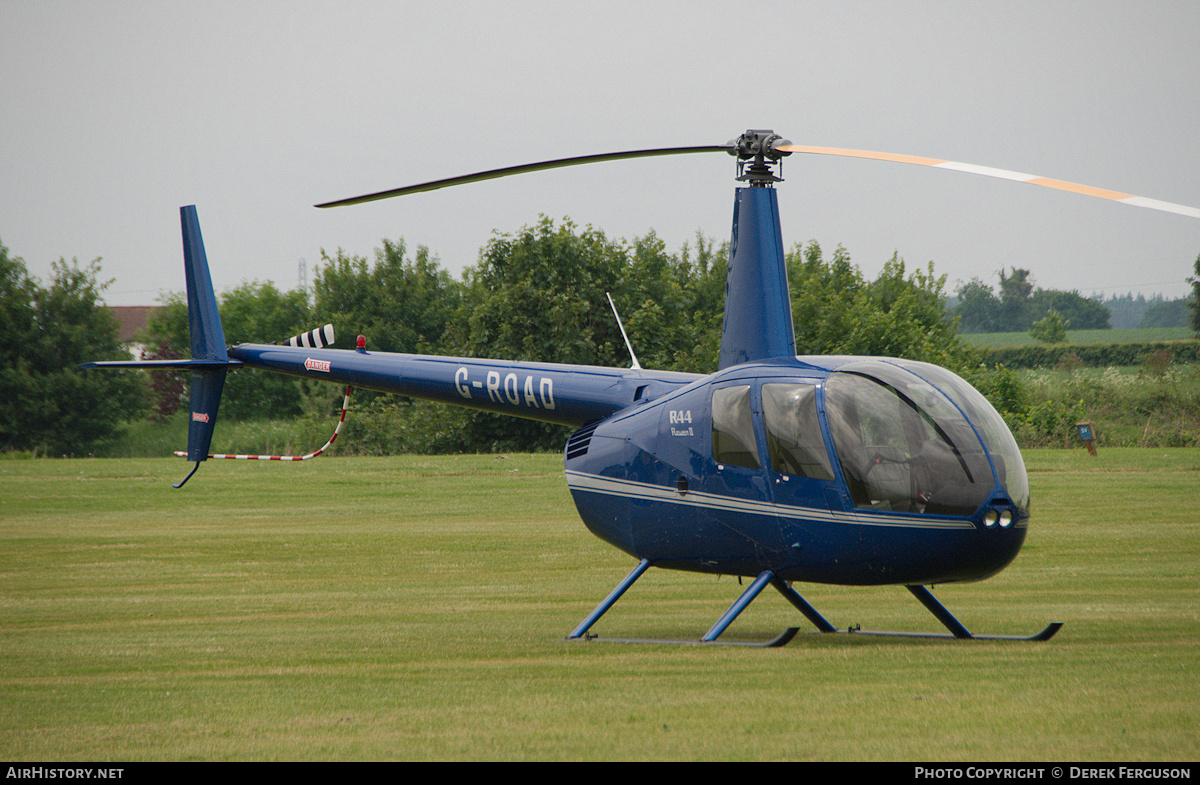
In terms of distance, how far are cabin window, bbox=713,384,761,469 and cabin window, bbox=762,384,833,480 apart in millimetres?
165

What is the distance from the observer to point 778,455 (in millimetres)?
8133

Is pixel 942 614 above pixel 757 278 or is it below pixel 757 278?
below

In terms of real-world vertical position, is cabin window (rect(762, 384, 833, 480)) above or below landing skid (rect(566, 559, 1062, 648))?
above

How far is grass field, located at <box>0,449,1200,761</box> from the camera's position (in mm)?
5699

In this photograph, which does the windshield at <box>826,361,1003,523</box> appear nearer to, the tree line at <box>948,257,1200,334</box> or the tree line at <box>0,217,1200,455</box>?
the tree line at <box>0,217,1200,455</box>

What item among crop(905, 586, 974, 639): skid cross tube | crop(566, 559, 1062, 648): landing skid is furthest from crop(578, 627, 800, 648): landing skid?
crop(905, 586, 974, 639): skid cross tube

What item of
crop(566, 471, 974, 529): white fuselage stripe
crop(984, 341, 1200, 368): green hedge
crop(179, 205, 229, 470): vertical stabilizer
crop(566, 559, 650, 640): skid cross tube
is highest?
crop(179, 205, 229, 470): vertical stabilizer

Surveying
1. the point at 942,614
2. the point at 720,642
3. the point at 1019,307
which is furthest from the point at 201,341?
the point at 1019,307

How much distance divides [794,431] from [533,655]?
2576mm

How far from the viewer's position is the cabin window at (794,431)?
7.91m

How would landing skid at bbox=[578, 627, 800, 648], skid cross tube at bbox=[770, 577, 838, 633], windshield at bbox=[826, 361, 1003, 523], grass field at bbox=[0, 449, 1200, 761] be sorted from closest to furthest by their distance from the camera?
grass field at bbox=[0, 449, 1200, 761], windshield at bbox=[826, 361, 1003, 523], landing skid at bbox=[578, 627, 800, 648], skid cross tube at bbox=[770, 577, 838, 633]

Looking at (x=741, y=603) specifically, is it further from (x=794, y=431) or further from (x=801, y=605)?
(x=794, y=431)

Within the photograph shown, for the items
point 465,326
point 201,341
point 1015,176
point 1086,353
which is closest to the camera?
point 1015,176
